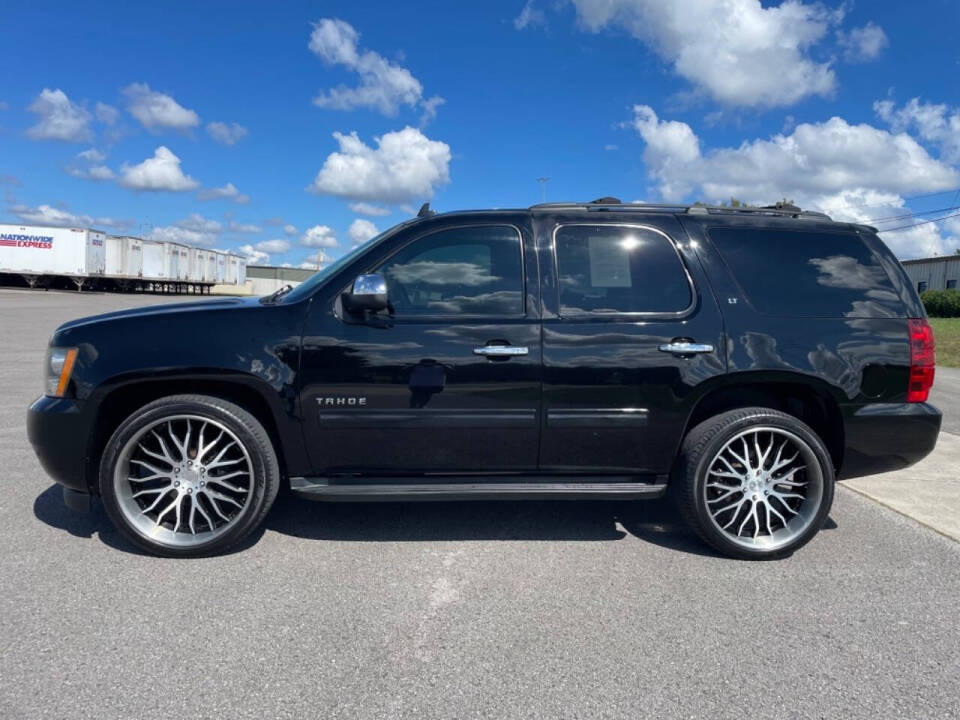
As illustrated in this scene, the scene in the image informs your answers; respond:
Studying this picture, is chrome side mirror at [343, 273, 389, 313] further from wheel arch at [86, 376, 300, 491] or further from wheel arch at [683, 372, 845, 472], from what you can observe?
wheel arch at [683, 372, 845, 472]

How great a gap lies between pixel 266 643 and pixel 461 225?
7.69 ft

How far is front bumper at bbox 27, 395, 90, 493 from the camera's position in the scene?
139 inches

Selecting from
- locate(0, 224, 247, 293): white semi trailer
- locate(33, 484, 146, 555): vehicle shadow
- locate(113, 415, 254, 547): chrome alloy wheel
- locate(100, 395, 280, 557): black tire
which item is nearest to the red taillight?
locate(100, 395, 280, 557): black tire

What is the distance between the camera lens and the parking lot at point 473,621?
2.41 m

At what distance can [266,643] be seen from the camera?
2.75 meters

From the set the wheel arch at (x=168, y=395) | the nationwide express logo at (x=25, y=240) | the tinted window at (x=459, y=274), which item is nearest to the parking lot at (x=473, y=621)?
the wheel arch at (x=168, y=395)

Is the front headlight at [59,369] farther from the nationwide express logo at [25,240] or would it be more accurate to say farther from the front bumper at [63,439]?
the nationwide express logo at [25,240]

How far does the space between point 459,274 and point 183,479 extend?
1867 mm

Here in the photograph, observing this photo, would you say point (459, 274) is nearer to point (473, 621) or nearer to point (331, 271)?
point (331, 271)

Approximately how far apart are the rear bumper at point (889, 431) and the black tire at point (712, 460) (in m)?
0.19

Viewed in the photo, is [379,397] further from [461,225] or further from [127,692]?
[127,692]

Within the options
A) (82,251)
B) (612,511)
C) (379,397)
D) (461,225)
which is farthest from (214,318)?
(82,251)

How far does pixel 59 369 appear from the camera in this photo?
3.61 m

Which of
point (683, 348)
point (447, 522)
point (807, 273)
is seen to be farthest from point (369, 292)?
point (807, 273)
